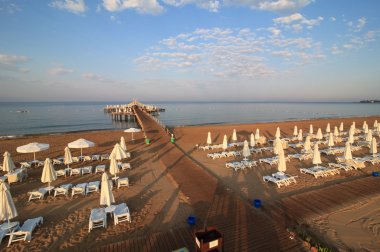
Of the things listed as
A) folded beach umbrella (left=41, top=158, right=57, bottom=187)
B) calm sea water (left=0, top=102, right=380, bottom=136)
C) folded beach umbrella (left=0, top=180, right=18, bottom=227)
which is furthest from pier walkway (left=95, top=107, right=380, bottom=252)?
calm sea water (left=0, top=102, right=380, bottom=136)

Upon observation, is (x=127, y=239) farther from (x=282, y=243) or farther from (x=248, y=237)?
(x=282, y=243)

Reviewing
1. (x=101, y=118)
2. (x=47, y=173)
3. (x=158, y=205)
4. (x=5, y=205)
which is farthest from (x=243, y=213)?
(x=101, y=118)

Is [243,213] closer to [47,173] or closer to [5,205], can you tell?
[5,205]

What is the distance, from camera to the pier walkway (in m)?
5.90

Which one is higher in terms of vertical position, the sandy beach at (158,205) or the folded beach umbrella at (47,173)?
the folded beach umbrella at (47,173)

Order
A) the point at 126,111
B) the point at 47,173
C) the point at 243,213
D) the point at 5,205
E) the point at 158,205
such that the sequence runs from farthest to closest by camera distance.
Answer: the point at 126,111 < the point at 47,173 < the point at 158,205 < the point at 243,213 < the point at 5,205

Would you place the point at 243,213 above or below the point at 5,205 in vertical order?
below

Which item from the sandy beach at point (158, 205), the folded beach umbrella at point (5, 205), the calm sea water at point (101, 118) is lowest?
the sandy beach at point (158, 205)

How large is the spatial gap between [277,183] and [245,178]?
1669 mm

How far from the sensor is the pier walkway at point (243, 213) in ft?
19.4

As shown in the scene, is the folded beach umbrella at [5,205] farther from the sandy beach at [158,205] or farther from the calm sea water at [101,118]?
the calm sea water at [101,118]

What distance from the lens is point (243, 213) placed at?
747cm

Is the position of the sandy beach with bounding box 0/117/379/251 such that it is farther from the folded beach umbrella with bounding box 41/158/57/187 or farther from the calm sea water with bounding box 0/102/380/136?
the calm sea water with bounding box 0/102/380/136

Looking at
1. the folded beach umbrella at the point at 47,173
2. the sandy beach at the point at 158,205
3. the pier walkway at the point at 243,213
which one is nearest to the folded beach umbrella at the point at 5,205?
the sandy beach at the point at 158,205
